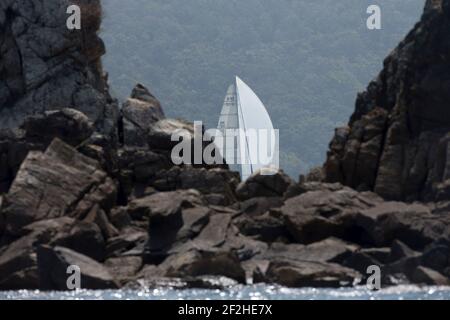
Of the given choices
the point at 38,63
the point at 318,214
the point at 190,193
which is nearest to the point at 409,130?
the point at 318,214

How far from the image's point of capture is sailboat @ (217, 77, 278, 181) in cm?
13412

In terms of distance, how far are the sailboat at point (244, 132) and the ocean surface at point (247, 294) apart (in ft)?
217

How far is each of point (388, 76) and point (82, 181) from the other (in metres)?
24.7

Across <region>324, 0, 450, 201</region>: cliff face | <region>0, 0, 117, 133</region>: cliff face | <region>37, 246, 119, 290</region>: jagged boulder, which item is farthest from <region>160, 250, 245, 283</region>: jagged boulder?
<region>0, 0, 117, 133</region>: cliff face

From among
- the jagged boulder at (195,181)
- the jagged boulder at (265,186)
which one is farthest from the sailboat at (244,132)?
the jagged boulder at (195,181)

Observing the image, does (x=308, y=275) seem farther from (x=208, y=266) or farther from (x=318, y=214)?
(x=318, y=214)

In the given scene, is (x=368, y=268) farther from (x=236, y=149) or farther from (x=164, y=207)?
(x=236, y=149)

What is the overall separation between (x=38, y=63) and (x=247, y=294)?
41288mm

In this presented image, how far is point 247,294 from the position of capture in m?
59.6

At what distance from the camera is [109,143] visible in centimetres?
8475

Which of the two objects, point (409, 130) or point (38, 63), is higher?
point (38, 63)

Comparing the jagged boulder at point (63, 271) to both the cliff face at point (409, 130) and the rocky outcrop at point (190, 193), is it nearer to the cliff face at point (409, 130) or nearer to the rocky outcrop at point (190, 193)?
the rocky outcrop at point (190, 193)

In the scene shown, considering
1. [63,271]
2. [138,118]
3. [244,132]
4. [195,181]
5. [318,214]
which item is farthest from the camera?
[244,132]
